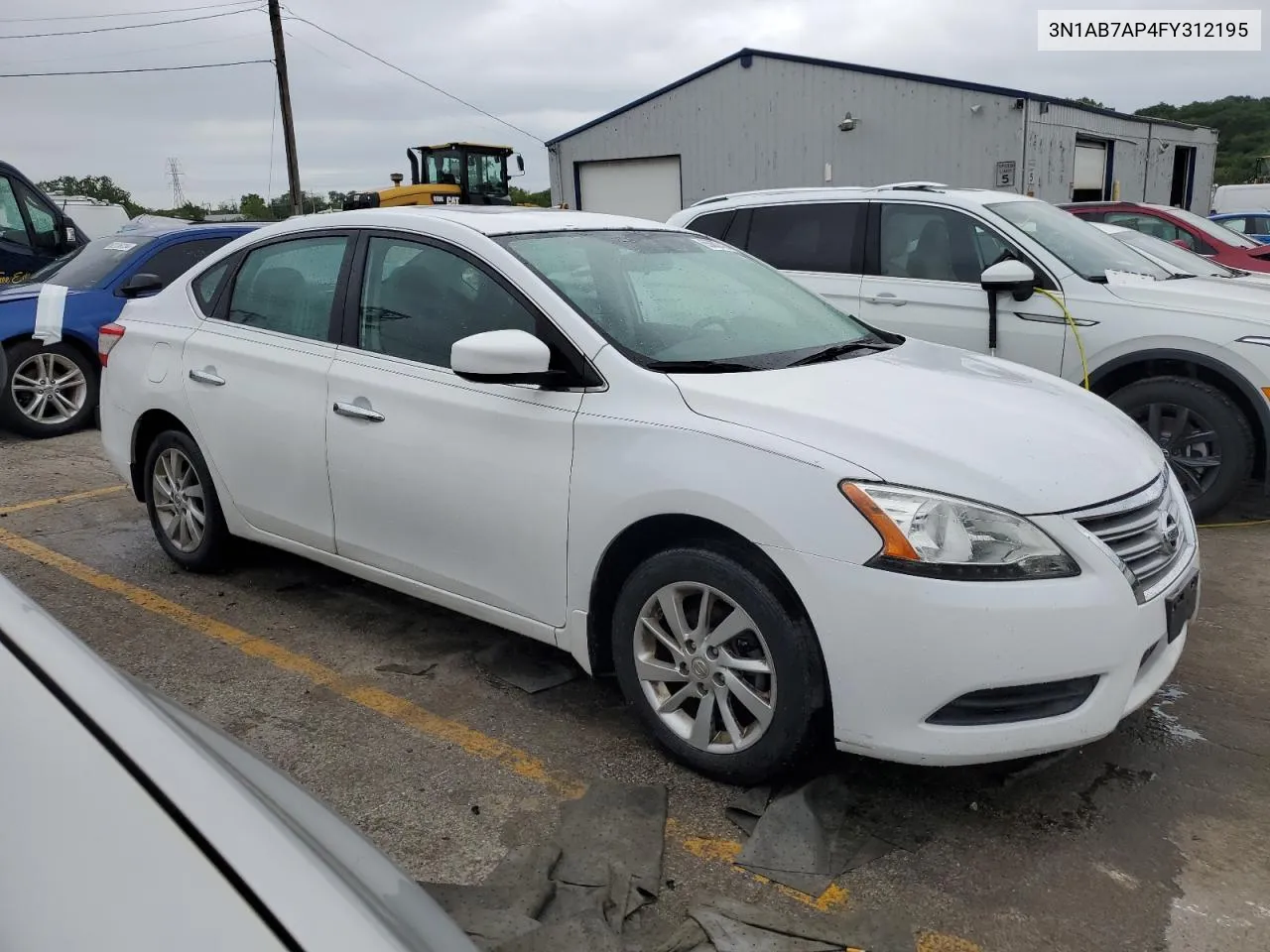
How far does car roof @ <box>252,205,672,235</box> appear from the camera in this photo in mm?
3773

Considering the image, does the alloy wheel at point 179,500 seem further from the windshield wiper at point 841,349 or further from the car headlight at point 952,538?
the car headlight at point 952,538

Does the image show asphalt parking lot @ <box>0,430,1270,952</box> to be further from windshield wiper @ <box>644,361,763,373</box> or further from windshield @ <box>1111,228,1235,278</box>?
windshield @ <box>1111,228,1235,278</box>

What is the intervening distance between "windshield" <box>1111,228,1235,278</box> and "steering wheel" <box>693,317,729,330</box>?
4.22 m

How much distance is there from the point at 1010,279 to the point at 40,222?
36.2 feet

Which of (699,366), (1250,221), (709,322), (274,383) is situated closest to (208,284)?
(274,383)

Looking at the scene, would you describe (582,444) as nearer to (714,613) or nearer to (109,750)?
(714,613)

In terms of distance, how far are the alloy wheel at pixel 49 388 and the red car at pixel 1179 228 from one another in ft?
29.7

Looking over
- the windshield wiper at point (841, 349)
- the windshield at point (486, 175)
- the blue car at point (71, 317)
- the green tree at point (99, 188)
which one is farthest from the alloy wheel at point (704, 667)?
the green tree at point (99, 188)

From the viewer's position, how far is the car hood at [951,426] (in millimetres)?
2660

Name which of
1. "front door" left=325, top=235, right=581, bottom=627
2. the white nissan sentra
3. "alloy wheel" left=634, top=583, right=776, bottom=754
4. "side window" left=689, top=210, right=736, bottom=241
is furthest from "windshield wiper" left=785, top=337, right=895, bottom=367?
"side window" left=689, top=210, right=736, bottom=241

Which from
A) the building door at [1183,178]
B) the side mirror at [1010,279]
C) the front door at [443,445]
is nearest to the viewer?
the front door at [443,445]

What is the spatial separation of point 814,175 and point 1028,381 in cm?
2299

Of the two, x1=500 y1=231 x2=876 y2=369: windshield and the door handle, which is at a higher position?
x1=500 y1=231 x2=876 y2=369: windshield

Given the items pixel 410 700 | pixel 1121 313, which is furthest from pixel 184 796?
pixel 1121 313
